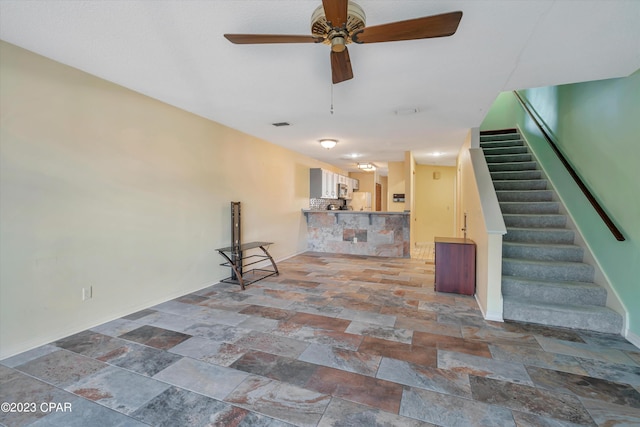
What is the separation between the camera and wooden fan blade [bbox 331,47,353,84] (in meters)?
1.85

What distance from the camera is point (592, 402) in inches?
67.6

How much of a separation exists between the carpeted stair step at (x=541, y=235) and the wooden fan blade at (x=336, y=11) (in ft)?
11.6

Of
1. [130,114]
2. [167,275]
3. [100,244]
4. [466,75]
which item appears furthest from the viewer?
[167,275]

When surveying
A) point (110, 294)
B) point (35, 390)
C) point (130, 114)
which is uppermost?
point (130, 114)

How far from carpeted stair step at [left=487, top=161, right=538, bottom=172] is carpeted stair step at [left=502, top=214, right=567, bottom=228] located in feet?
4.42

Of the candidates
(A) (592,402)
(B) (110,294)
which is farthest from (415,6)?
(B) (110,294)

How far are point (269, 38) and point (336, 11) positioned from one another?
51 centimetres

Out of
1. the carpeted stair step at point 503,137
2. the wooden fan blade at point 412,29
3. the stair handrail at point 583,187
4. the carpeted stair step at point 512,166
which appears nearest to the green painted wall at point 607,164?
the stair handrail at point 583,187

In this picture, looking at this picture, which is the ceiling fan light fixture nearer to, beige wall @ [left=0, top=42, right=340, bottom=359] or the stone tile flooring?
the stone tile flooring

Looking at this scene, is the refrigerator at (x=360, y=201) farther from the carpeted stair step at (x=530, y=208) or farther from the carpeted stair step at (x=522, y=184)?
the carpeted stair step at (x=530, y=208)

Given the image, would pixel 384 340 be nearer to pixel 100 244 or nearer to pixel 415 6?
pixel 415 6

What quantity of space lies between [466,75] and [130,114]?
3.50m

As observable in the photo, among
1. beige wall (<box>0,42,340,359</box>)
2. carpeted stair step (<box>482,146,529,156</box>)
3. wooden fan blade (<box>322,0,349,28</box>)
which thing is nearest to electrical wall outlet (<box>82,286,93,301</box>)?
beige wall (<box>0,42,340,359</box>)

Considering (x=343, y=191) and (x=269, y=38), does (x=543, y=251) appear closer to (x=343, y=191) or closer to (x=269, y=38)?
(x=269, y=38)
